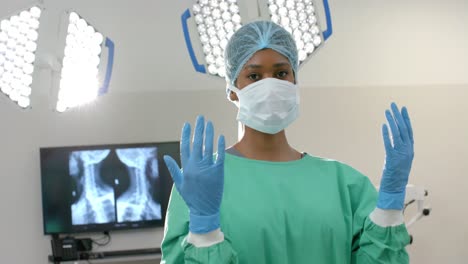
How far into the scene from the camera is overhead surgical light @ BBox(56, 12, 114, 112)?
1788mm

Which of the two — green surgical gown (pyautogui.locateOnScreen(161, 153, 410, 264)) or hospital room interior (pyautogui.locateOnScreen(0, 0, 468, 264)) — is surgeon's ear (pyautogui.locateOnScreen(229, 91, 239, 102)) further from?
hospital room interior (pyautogui.locateOnScreen(0, 0, 468, 264))

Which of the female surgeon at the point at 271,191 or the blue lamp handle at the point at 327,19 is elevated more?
the blue lamp handle at the point at 327,19

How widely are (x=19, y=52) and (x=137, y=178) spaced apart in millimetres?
1426

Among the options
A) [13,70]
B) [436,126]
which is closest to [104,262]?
[13,70]

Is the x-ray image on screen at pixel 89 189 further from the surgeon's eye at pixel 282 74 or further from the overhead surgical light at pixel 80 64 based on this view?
the surgeon's eye at pixel 282 74

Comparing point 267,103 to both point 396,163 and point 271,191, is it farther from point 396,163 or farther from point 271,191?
point 396,163

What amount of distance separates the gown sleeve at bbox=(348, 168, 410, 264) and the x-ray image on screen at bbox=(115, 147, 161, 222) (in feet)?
6.11

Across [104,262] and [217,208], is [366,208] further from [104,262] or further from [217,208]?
[104,262]

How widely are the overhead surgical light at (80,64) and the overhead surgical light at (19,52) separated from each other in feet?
0.40

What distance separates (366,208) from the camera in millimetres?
1271

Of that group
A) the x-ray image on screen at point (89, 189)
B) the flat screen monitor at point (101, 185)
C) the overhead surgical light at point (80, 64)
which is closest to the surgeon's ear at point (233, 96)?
the overhead surgical light at point (80, 64)

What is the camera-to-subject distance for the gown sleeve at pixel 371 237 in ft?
3.75

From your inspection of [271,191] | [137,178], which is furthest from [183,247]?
[137,178]

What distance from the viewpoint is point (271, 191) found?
49.3 inches
